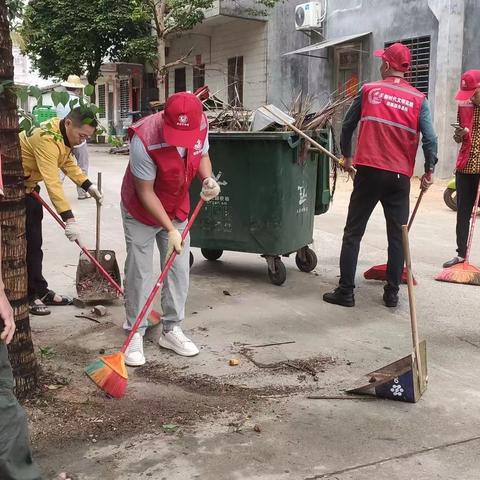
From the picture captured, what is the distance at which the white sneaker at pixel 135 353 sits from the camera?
12.7 ft

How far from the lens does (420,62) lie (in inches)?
539

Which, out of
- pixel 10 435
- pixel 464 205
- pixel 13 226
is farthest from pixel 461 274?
pixel 10 435

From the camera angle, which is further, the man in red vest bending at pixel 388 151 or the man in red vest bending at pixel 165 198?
the man in red vest bending at pixel 388 151

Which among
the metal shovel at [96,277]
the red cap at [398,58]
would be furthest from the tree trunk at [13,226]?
the red cap at [398,58]

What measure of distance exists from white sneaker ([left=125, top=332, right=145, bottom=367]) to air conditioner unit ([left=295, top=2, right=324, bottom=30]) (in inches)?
550

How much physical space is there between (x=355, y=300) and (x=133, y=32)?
21.1 metres

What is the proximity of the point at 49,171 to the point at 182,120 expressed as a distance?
1.27 metres

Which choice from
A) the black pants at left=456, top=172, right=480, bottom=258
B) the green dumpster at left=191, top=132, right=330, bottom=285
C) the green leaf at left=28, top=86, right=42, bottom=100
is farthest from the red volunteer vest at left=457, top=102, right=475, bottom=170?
the green leaf at left=28, top=86, right=42, bottom=100

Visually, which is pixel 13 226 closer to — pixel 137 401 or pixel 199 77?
pixel 137 401

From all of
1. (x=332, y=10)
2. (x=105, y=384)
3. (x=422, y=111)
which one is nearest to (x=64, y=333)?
(x=105, y=384)

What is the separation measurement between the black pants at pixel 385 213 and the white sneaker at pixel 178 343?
5.03ft

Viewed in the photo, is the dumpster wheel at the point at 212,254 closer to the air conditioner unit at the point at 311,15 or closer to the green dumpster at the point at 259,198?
the green dumpster at the point at 259,198

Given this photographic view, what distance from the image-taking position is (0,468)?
6.84 feet

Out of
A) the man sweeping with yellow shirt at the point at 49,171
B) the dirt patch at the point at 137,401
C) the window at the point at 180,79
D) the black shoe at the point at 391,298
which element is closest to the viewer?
the dirt patch at the point at 137,401
